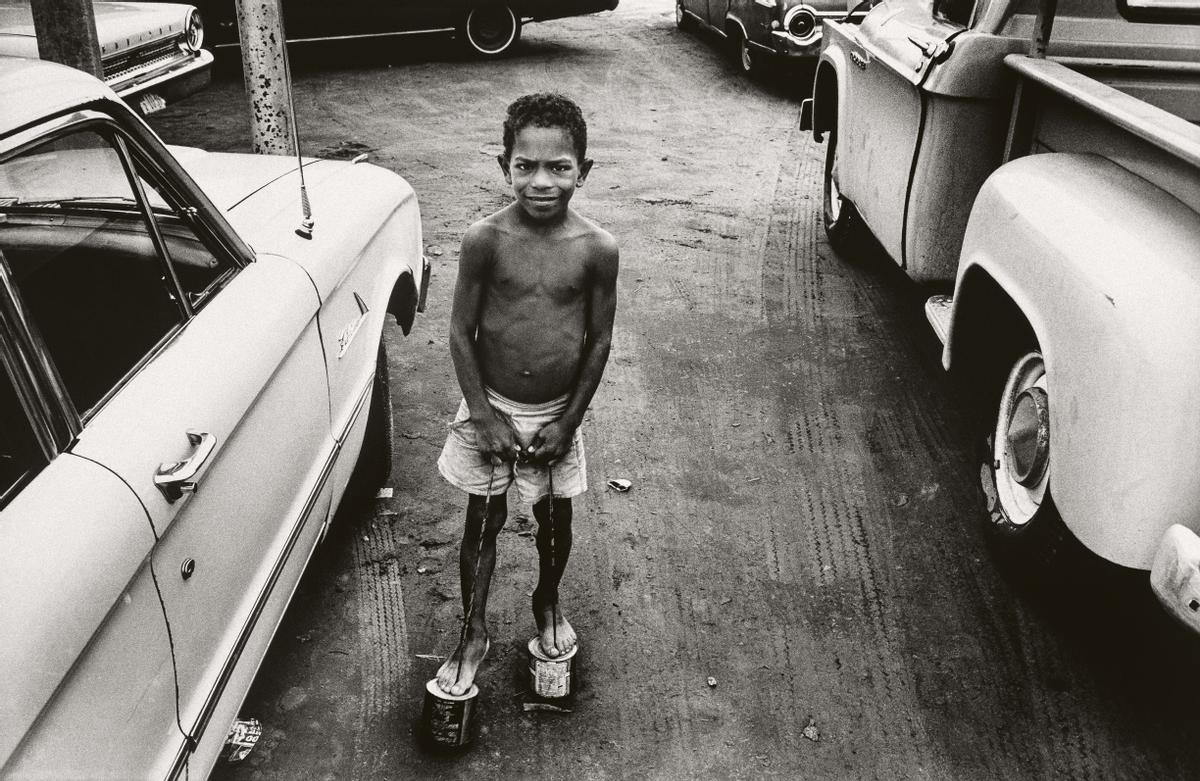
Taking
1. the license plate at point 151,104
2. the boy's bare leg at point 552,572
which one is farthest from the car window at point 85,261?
the license plate at point 151,104

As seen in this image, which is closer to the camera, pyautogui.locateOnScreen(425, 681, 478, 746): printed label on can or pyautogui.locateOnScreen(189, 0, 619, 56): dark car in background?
pyautogui.locateOnScreen(425, 681, 478, 746): printed label on can

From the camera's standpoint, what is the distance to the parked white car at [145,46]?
19.8 ft

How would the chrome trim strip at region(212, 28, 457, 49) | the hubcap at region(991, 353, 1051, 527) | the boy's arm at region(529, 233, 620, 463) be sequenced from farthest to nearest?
the chrome trim strip at region(212, 28, 457, 49) → the hubcap at region(991, 353, 1051, 527) → the boy's arm at region(529, 233, 620, 463)

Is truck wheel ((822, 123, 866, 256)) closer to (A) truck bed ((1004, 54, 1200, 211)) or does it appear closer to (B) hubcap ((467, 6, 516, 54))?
(A) truck bed ((1004, 54, 1200, 211))

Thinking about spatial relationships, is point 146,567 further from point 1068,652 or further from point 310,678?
point 1068,652

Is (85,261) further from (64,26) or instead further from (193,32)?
(193,32)

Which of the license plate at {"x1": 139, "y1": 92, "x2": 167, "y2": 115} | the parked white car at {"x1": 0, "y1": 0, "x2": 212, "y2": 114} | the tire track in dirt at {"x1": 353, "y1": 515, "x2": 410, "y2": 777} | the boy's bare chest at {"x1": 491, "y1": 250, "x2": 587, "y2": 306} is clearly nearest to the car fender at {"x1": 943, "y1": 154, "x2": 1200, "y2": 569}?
the boy's bare chest at {"x1": 491, "y1": 250, "x2": 587, "y2": 306}

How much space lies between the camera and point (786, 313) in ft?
17.0

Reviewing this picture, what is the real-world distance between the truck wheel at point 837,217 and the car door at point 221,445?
3643 millimetres

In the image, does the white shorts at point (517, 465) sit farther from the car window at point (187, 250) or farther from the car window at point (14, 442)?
the car window at point (14, 442)

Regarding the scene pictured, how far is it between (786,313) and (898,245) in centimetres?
105

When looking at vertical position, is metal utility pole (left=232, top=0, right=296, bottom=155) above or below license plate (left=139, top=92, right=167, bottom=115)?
above

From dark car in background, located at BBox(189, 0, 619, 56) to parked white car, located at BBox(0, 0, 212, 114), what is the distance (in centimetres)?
296

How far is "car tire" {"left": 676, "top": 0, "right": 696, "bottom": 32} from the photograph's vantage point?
40.1 feet
